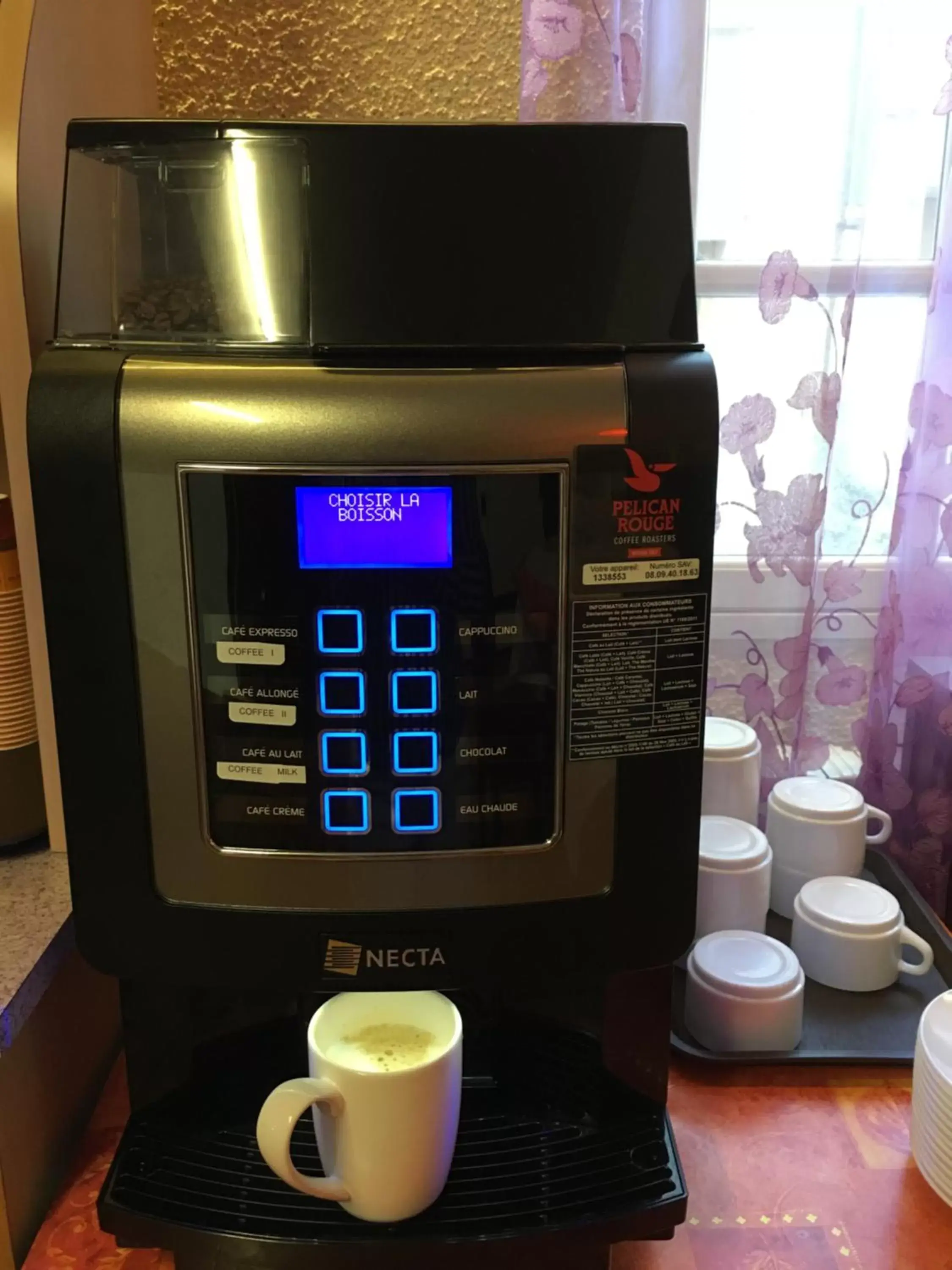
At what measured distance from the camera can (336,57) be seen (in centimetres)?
86

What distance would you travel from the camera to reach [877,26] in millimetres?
943

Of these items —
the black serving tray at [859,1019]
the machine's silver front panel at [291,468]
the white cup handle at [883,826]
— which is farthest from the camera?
the white cup handle at [883,826]

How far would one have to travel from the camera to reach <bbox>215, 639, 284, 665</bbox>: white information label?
499 millimetres

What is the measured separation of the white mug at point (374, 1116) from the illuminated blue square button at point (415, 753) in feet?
0.41

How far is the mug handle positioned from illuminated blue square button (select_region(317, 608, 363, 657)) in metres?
0.20

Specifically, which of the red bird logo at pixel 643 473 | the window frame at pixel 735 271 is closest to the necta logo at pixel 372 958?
the red bird logo at pixel 643 473

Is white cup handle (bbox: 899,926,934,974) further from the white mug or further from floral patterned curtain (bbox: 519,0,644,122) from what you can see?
floral patterned curtain (bbox: 519,0,644,122)

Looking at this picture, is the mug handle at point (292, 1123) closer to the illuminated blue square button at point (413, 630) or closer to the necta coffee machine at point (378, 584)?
the necta coffee machine at point (378, 584)

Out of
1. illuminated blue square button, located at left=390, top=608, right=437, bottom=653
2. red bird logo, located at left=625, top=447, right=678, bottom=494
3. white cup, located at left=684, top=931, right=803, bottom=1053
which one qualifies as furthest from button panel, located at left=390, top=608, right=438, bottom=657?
white cup, located at left=684, top=931, right=803, bottom=1053

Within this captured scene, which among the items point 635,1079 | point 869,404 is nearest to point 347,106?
point 869,404

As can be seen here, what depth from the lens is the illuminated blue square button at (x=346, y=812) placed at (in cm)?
51

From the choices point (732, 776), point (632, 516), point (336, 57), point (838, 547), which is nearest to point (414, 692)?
point (632, 516)

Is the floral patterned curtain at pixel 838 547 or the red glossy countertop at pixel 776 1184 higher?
the floral patterned curtain at pixel 838 547

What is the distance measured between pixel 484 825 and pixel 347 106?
614 mm
